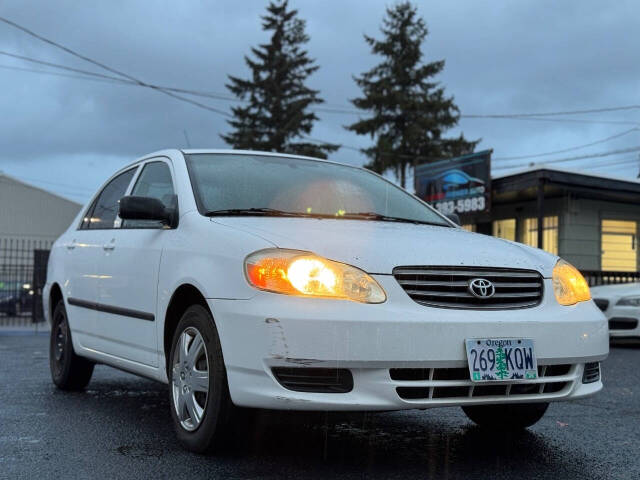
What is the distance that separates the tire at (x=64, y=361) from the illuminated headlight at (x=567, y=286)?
3596mm

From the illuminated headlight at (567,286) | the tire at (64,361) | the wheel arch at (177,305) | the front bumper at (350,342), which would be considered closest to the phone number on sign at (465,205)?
the tire at (64,361)

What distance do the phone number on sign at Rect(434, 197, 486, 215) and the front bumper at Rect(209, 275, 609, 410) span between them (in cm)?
1679

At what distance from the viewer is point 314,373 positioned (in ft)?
11.1

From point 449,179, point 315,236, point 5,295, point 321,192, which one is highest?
point 449,179

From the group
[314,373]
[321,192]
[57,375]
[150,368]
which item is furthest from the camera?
[57,375]

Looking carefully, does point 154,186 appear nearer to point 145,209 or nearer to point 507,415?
point 145,209

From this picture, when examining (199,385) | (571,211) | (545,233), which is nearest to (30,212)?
(545,233)

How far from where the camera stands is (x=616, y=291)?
460 inches

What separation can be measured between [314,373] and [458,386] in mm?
641

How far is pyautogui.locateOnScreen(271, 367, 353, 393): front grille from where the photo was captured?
3.40 meters

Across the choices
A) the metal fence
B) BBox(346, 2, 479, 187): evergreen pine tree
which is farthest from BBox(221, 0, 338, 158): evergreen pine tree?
the metal fence

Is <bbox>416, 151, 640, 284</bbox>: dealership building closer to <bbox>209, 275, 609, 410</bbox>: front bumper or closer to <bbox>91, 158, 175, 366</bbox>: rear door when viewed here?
<bbox>91, 158, 175, 366</bbox>: rear door

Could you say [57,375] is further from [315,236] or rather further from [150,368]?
[315,236]

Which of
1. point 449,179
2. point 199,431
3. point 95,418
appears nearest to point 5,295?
point 449,179
